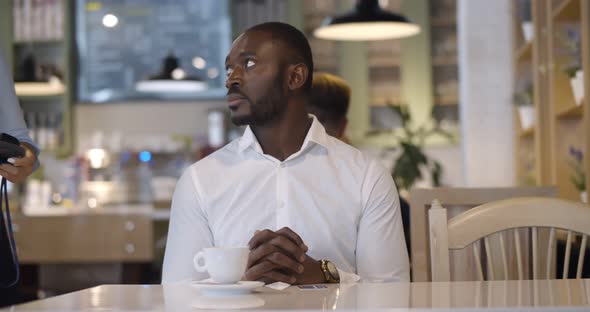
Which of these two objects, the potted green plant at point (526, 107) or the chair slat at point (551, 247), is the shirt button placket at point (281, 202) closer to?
the chair slat at point (551, 247)

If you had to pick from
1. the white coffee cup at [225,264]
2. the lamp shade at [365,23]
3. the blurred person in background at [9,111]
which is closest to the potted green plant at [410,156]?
the lamp shade at [365,23]

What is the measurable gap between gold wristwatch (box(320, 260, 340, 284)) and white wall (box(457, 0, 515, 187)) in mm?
4066

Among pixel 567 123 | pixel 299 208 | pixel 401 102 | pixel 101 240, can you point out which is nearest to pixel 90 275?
pixel 101 240

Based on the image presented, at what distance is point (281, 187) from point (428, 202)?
1.87ft

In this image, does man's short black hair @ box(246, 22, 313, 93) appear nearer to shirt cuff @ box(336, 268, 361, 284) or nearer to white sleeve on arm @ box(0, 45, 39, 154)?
shirt cuff @ box(336, 268, 361, 284)

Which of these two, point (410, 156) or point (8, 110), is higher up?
point (8, 110)

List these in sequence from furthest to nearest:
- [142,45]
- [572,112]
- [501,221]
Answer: [142,45] → [572,112] → [501,221]

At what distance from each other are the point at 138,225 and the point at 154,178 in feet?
4.42

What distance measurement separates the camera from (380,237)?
177 centimetres

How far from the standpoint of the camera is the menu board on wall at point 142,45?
6.97 metres

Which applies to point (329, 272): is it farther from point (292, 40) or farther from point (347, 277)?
point (292, 40)

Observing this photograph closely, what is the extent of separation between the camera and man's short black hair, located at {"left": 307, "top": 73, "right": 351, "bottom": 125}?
2.76 metres

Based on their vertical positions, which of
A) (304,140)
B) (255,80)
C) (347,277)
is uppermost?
(255,80)

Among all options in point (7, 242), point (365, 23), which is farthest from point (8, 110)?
point (365, 23)
